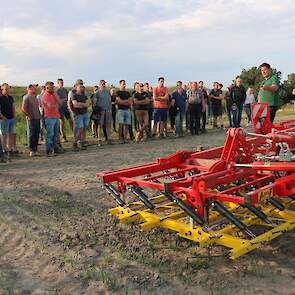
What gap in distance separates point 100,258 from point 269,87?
18.3ft

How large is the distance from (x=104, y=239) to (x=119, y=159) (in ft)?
17.1

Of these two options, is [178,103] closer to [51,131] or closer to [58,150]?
[58,150]

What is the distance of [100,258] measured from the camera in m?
4.98

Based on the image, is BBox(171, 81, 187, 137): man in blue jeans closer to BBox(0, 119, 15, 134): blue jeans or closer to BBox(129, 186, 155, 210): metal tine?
BBox(0, 119, 15, 134): blue jeans

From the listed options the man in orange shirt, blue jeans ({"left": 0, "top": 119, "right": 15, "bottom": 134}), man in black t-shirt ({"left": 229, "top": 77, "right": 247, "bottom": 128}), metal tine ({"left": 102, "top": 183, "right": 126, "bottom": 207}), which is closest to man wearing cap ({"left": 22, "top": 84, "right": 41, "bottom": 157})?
blue jeans ({"left": 0, "top": 119, "right": 15, "bottom": 134})

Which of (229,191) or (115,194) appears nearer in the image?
(229,191)

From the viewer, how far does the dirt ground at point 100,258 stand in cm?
433

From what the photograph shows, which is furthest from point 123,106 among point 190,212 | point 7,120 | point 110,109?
point 190,212

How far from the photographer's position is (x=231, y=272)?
452 centimetres

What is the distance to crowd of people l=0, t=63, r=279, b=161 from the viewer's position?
1170 centimetres

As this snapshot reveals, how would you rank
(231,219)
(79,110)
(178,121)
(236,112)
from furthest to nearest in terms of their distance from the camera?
(236,112) → (178,121) → (79,110) → (231,219)

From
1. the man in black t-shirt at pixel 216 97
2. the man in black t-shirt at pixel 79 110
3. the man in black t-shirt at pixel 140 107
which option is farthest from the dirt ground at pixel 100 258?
the man in black t-shirt at pixel 216 97

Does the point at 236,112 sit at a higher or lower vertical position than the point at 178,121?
higher

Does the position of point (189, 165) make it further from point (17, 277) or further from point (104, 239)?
point (17, 277)
